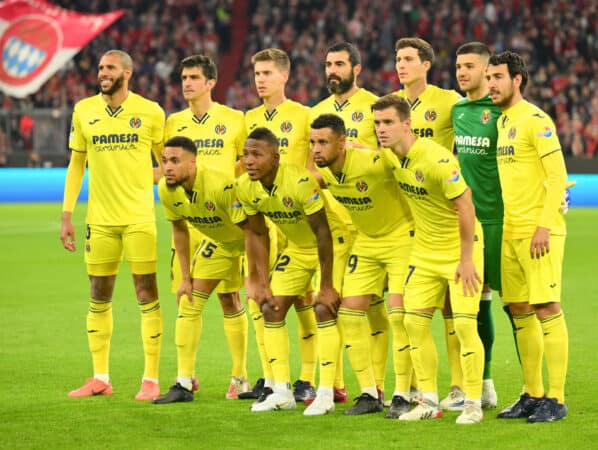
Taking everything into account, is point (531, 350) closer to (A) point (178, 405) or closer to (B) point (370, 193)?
(B) point (370, 193)

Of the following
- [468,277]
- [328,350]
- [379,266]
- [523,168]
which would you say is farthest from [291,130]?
[468,277]

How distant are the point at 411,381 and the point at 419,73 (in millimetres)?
2201

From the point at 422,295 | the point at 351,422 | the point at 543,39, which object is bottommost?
the point at 351,422

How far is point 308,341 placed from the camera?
28.0 ft

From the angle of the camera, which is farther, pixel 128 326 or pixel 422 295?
pixel 128 326

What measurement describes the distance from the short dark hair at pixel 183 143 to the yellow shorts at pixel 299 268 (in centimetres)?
101

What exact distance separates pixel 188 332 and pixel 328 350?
1.14m

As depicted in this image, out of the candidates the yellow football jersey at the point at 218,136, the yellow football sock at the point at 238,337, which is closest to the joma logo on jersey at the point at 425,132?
the yellow football jersey at the point at 218,136

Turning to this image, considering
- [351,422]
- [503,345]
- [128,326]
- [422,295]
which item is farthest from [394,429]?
[128,326]

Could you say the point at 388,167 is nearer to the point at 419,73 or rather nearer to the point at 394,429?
the point at 419,73

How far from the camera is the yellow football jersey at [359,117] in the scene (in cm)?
838

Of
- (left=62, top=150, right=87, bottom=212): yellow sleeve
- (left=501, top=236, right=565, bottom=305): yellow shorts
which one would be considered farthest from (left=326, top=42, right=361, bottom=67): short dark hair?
(left=62, top=150, right=87, bottom=212): yellow sleeve

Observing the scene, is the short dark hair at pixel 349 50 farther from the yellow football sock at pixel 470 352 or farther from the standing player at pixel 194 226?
the yellow football sock at pixel 470 352

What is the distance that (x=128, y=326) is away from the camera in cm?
1154
